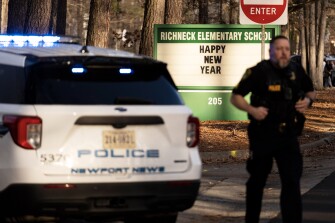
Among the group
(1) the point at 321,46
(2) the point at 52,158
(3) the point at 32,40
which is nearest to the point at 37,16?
(3) the point at 32,40

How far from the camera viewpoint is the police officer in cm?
801

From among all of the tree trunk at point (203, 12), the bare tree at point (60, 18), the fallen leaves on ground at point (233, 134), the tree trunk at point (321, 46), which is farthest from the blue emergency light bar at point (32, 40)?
the tree trunk at point (321, 46)

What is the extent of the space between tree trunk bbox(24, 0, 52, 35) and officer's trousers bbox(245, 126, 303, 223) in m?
11.0

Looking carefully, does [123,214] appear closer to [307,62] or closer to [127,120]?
[127,120]

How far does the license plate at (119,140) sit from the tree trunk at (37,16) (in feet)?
36.9

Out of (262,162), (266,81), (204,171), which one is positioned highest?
(266,81)

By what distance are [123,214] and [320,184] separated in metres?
5.35

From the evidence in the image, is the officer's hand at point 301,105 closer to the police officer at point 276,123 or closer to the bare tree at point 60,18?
the police officer at point 276,123

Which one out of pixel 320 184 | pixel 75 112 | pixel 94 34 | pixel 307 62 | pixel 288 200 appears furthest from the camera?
pixel 307 62

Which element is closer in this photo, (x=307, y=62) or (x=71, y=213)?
(x=71, y=213)

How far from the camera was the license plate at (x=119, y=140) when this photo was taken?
7562 mm

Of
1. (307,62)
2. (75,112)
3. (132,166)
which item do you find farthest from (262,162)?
(307,62)

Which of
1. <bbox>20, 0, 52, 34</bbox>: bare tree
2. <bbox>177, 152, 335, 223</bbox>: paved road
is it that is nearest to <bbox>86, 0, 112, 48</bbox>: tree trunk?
<bbox>20, 0, 52, 34</bbox>: bare tree

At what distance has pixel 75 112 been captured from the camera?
7.48 m
